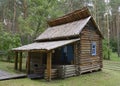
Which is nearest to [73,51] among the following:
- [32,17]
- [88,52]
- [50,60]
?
[88,52]

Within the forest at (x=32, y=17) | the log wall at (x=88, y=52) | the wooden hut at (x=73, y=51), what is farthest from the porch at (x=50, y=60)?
the forest at (x=32, y=17)

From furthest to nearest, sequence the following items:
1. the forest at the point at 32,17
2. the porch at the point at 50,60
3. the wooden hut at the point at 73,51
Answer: the forest at the point at 32,17
the wooden hut at the point at 73,51
the porch at the point at 50,60

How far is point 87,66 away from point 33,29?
49.9 feet

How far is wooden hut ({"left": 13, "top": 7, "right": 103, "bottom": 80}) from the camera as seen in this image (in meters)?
14.9

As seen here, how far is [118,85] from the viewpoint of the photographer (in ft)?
42.5

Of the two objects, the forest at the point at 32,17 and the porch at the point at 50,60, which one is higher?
the forest at the point at 32,17

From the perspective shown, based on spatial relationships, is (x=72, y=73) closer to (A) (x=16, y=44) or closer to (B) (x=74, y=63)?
(B) (x=74, y=63)

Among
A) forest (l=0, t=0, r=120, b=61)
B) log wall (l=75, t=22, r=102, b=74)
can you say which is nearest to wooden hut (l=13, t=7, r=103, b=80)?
log wall (l=75, t=22, r=102, b=74)

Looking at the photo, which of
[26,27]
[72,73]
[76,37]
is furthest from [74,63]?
[26,27]

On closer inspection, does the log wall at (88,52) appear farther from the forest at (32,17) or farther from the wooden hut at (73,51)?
the forest at (32,17)

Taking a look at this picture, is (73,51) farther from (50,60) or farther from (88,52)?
(50,60)

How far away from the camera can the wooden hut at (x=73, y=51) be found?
1485 cm

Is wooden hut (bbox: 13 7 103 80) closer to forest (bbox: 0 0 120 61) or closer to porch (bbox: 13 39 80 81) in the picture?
porch (bbox: 13 39 80 81)

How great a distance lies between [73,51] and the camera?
1658 centimetres
